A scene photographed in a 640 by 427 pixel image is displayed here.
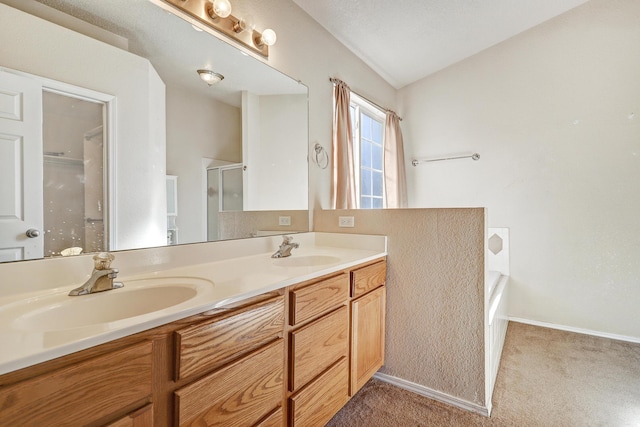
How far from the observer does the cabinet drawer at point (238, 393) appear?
2.53 ft

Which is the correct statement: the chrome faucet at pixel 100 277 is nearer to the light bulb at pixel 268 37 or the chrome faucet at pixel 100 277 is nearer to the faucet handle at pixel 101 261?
the faucet handle at pixel 101 261

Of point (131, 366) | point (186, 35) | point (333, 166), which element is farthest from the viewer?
point (333, 166)

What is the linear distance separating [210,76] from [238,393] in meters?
1.37

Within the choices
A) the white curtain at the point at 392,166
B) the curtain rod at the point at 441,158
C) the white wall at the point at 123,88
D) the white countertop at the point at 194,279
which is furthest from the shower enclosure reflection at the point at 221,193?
the curtain rod at the point at 441,158

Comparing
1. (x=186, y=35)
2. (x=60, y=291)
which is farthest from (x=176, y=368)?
(x=186, y=35)

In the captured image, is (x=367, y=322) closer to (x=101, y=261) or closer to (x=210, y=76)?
(x=101, y=261)

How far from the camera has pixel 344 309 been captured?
4.60 feet

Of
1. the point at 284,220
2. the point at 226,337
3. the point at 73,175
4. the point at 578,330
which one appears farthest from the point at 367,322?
the point at 578,330

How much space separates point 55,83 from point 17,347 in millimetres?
818

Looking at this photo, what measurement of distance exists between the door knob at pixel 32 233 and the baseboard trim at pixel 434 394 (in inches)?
70.6

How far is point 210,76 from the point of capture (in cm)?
145

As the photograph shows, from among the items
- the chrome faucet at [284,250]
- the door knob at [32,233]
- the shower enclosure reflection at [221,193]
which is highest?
the shower enclosure reflection at [221,193]

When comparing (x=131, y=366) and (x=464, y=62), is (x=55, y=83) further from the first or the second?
(x=464, y=62)

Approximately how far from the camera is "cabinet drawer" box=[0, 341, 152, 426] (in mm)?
518
